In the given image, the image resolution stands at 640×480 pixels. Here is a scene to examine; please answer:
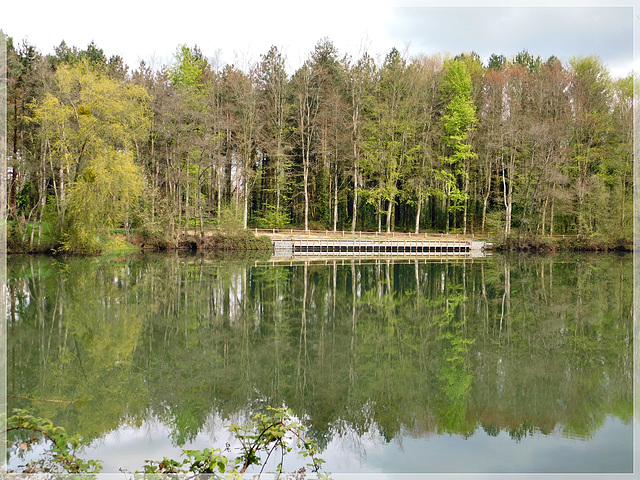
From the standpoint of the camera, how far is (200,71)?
39.8m

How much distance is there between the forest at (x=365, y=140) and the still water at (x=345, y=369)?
18.9 metres

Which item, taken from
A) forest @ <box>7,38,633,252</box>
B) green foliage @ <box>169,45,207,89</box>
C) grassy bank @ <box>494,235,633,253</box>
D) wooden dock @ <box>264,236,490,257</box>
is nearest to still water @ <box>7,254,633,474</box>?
wooden dock @ <box>264,236,490,257</box>

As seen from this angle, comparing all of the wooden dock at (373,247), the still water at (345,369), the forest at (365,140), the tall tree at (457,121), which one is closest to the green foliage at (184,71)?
the forest at (365,140)

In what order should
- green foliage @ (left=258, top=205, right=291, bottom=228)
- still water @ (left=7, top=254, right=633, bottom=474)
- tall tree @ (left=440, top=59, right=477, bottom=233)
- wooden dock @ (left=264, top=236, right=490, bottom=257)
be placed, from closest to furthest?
still water @ (left=7, top=254, right=633, bottom=474) < wooden dock @ (left=264, top=236, right=490, bottom=257) < green foliage @ (left=258, top=205, right=291, bottom=228) < tall tree @ (left=440, top=59, right=477, bottom=233)

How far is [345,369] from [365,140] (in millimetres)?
34222

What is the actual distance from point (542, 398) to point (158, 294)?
12.7 m

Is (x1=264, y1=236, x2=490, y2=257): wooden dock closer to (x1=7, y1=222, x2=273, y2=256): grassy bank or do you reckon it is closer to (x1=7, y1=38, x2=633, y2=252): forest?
(x1=7, y1=222, x2=273, y2=256): grassy bank

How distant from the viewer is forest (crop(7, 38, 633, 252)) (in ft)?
117

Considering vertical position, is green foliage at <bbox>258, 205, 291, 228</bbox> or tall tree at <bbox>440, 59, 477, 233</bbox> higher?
tall tree at <bbox>440, 59, 477, 233</bbox>

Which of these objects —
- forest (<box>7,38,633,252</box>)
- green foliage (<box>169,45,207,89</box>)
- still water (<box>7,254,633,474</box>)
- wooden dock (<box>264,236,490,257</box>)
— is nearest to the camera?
still water (<box>7,254,633,474</box>)

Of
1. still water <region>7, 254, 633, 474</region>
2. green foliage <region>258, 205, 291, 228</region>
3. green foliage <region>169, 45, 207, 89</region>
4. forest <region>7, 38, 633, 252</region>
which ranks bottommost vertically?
still water <region>7, 254, 633, 474</region>

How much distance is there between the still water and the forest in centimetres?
1890

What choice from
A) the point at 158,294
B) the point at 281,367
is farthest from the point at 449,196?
the point at 281,367

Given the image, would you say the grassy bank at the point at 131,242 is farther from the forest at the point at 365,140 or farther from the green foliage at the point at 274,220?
the green foliage at the point at 274,220
